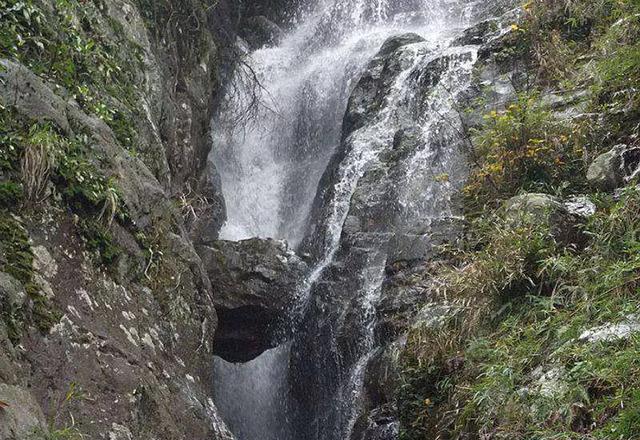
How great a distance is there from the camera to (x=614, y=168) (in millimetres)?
5695

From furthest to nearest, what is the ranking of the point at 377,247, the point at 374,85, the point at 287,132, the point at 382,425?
the point at 287,132 < the point at 374,85 < the point at 377,247 < the point at 382,425

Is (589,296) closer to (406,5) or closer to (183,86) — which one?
(183,86)

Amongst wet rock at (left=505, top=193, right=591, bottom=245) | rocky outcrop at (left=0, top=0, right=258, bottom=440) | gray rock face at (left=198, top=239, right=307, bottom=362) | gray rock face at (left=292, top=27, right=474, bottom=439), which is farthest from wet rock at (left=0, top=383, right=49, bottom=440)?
gray rock face at (left=198, top=239, right=307, bottom=362)

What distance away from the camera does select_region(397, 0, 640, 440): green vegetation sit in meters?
3.91

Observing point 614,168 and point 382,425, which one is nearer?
point 614,168

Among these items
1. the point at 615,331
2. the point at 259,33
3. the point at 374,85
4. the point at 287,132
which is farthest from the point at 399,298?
the point at 259,33

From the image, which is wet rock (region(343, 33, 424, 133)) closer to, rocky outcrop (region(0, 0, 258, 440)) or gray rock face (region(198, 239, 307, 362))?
gray rock face (region(198, 239, 307, 362))

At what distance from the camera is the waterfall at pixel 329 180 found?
798 cm

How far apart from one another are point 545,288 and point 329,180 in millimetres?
6365

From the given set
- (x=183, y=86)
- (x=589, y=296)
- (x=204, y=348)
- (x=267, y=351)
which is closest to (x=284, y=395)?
(x=267, y=351)

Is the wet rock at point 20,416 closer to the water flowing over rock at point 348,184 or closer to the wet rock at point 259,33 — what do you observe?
the water flowing over rock at point 348,184

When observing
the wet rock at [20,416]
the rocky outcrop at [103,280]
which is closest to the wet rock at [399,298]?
the rocky outcrop at [103,280]

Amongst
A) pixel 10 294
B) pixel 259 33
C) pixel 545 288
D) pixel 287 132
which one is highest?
pixel 10 294

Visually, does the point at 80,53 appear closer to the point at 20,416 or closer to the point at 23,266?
the point at 23,266
